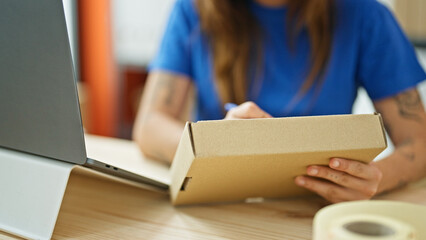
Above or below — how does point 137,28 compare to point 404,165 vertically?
below

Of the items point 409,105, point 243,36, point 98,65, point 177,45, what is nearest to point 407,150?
point 409,105

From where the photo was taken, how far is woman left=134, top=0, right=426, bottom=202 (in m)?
1.03

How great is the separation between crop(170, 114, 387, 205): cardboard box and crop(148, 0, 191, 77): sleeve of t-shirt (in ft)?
1.93

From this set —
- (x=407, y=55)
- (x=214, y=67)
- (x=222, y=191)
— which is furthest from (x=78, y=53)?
(x=222, y=191)

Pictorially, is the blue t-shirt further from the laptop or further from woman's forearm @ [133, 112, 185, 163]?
the laptop

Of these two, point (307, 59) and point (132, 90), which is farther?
point (132, 90)

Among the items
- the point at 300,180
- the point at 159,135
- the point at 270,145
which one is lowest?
the point at 159,135

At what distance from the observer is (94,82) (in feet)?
11.4

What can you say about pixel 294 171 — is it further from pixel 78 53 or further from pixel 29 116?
pixel 78 53

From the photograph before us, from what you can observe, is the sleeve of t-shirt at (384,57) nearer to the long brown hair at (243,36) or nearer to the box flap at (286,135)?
the long brown hair at (243,36)

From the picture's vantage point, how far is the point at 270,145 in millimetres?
501

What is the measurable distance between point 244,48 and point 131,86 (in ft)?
7.77

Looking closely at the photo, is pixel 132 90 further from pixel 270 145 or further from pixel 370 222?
pixel 370 222

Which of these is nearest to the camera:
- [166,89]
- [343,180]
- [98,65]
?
[343,180]
